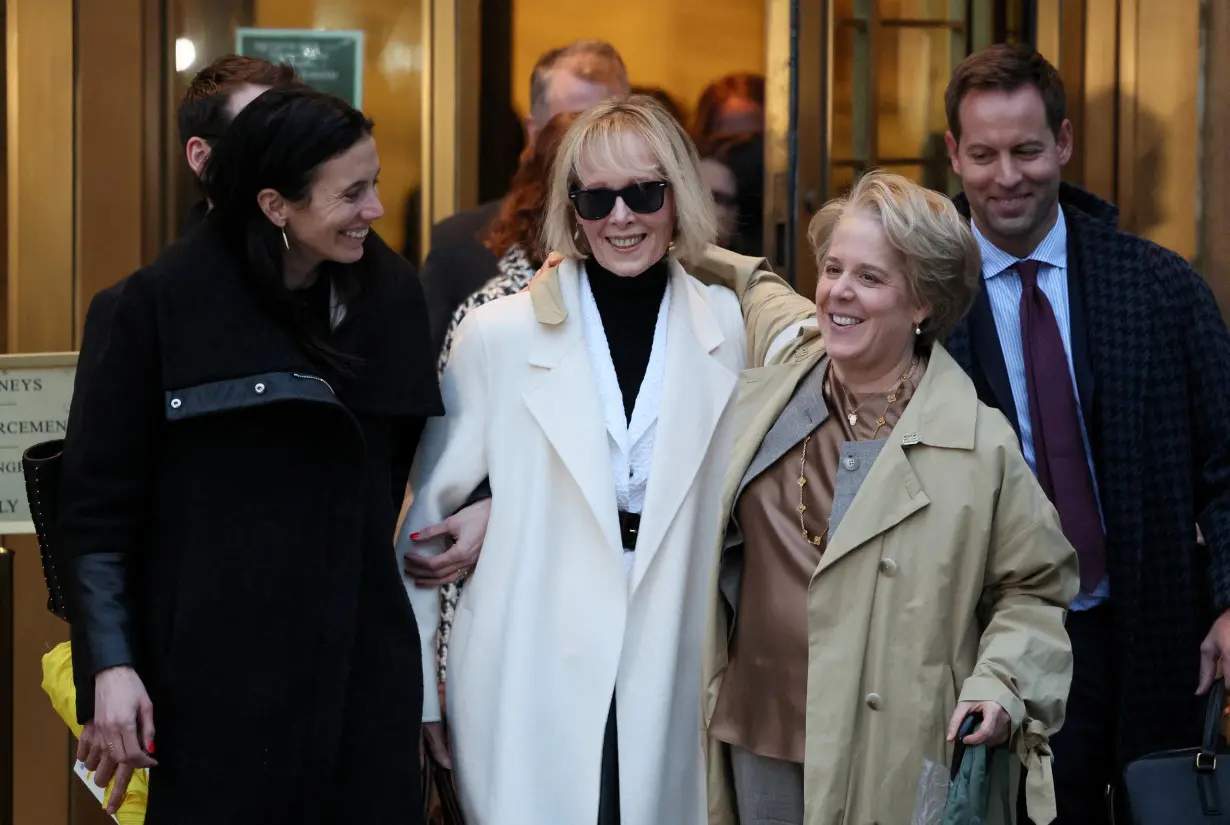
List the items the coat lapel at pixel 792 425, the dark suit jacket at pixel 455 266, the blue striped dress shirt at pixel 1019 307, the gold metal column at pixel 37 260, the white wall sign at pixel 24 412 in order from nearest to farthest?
the coat lapel at pixel 792 425, the blue striped dress shirt at pixel 1019 307, the white wall sign at pixel 24 412, the dark suit jacket at pixel 455 266, the gold metal column at pixel 37 260

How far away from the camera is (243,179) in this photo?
9.98 ft

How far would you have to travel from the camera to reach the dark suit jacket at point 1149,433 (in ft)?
12.0

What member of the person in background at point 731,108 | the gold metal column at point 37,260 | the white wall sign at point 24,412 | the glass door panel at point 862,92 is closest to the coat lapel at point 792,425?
the white wall sign at point 24,412

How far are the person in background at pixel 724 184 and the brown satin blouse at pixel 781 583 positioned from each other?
6.85 feet

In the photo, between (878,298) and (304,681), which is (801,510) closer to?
(878,298)

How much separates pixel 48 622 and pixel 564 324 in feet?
7.43

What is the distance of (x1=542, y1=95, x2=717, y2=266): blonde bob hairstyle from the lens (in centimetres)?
353

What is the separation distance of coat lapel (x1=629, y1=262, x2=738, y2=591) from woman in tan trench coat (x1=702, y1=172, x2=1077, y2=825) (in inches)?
6.2

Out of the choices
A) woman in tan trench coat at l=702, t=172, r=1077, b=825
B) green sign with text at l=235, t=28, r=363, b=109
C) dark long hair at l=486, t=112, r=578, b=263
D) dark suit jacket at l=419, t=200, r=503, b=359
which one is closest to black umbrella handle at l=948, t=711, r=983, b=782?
woman in tan trench coat at l=702, t=172, r=1077, b=825

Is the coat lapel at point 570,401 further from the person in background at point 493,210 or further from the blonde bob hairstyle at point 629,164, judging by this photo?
the person in background at point 493,210

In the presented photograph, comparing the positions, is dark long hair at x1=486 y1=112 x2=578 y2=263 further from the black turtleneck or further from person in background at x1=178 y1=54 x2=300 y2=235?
person in background at x1=178 y1=54 x2=300 y2=235

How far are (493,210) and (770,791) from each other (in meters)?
2.13

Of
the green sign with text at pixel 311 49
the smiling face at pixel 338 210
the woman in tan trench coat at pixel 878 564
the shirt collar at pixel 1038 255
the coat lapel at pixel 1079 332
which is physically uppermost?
the green sign with text at pixel 311 49

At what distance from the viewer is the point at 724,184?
17.5 ft
